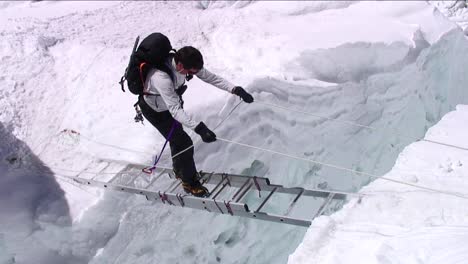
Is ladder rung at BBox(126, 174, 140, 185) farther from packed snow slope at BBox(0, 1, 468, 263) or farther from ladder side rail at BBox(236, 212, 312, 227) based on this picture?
ladder side rail at BBox(236, 212, 312, 227)

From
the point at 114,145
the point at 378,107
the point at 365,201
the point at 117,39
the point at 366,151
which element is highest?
the point at 117,39

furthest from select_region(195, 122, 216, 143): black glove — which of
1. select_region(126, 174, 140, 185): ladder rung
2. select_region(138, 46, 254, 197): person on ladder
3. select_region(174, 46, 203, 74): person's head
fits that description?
select_region(126, 174, 140, 185): ladder rung

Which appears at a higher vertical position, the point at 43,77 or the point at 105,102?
the point at 43,77

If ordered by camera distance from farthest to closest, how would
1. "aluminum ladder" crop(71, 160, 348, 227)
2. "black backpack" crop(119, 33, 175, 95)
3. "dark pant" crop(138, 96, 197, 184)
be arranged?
1. "dark pant" crop(138, 96, 197, 184)
2. "aluminum ladder" crop(71, 160, 348, 227)
3. "black backpack" crop(119, 33, 175, 95)

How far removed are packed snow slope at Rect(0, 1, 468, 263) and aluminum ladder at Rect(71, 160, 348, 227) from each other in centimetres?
16

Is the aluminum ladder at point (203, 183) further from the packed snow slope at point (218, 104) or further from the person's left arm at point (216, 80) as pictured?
the person's left arm at point (216, 80)

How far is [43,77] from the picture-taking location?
652 centimetres

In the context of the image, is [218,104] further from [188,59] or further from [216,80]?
[188,59]

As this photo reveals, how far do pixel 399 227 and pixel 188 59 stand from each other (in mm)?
2418

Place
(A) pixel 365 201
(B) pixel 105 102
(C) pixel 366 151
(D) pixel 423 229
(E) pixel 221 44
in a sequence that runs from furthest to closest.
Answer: (E) pixel 221 44
(C) pixel 366 151
(B) pixel 105 102
(A) pixel 365 201
(D) pixel 423 229

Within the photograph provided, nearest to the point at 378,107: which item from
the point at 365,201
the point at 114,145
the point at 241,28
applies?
the point at 241,28

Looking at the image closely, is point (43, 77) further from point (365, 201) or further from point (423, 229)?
point (423, 229)

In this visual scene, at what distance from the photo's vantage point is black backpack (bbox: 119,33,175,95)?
4.05 meters

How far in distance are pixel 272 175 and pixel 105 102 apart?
2.57 metres
